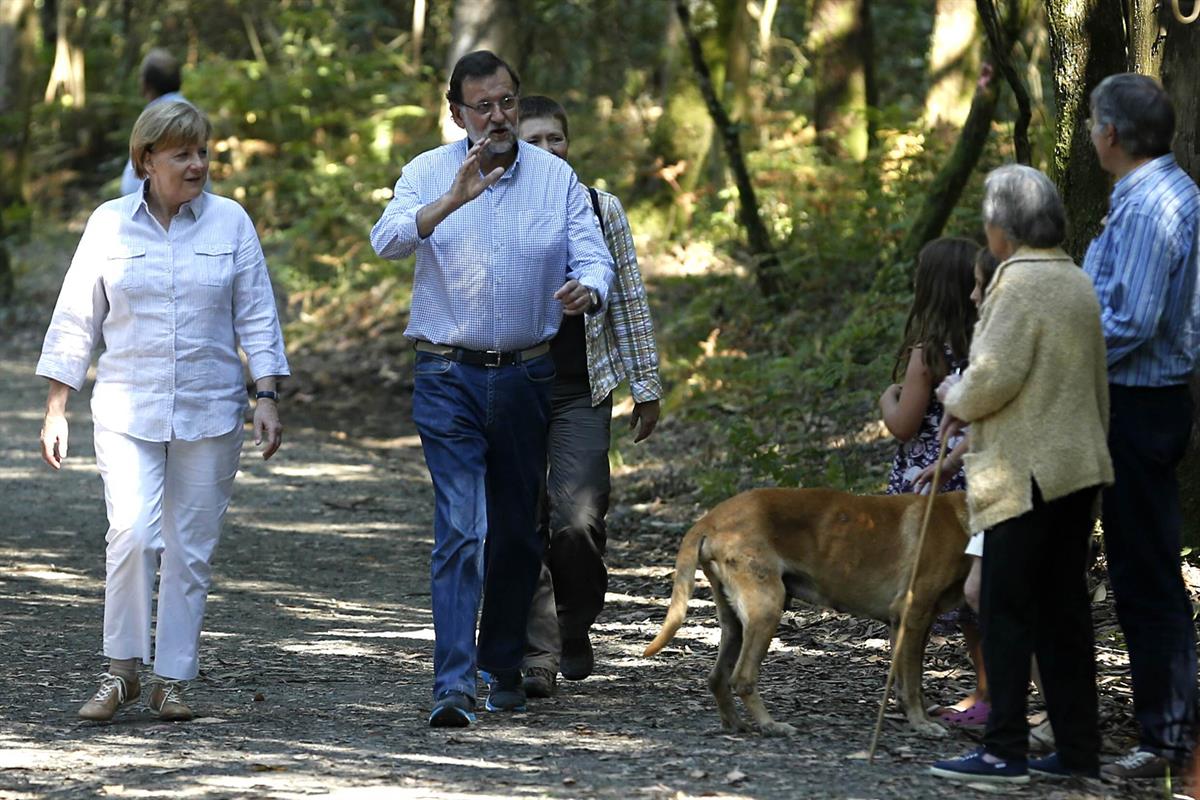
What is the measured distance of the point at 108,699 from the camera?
20.2 ft

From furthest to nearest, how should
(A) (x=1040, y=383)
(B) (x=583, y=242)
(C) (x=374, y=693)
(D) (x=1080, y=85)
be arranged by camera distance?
(D) (x=1080, y=85) → (C) (x=374, y=693) → (B) (x=583, y=242) → (A) (x=1040, y=383)

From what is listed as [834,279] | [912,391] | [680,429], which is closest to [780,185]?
[834,279]

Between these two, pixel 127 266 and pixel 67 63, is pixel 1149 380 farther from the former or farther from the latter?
pixel 67 63

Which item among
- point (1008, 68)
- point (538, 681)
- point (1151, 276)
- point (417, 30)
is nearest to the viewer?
point (1151, 276)

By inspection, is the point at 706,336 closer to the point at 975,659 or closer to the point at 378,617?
the point at 378,617

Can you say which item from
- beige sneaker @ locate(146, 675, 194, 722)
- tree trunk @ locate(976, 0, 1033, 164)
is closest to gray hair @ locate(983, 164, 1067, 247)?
beige sneaker @ locate(146, 675, 194, 722)

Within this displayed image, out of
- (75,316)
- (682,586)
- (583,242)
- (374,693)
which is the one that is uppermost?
(583,242)

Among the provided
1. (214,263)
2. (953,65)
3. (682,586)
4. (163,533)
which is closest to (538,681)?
(682,586)

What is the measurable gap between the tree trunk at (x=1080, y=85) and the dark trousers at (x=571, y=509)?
2.33 m

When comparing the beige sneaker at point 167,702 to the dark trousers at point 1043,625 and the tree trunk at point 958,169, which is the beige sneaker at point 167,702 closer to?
the dark trousers at point 1043,625

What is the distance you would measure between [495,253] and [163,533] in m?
1.68

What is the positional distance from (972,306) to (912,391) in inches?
15.3

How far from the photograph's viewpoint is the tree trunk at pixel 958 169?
38.3 feet

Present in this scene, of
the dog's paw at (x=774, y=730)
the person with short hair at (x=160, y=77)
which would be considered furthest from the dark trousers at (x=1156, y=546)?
the person with short hair at (x=160, y=77)
